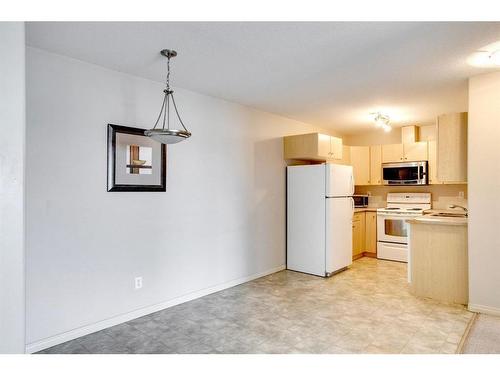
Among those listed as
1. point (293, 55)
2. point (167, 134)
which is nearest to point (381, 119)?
point (293, 55)

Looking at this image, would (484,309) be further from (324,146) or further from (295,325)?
(324,146)

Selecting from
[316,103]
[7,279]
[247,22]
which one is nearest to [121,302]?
[7,279]

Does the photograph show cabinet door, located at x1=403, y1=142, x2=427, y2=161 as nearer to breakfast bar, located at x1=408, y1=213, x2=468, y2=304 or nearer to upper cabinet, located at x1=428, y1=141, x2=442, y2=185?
upper cabinet, located at x1=428, y1=141, x2=442, y2=185

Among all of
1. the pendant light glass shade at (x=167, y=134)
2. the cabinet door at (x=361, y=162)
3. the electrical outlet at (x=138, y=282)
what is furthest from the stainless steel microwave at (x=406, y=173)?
the electrical outlet at (x=138, y=282)

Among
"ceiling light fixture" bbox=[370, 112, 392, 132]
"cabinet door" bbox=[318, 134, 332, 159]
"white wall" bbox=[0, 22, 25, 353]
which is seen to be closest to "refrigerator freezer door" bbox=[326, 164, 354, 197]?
"cabinet door" bbox=[318, 134, 332, 159]

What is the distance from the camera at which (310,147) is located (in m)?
4.62

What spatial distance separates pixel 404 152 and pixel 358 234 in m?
1.63

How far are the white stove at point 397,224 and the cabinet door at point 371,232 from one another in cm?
15

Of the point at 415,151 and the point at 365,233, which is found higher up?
the point at 415,151

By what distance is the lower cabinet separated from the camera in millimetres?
5656

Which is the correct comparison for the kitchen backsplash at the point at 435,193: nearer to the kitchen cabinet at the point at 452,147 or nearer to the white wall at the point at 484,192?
the kitchen cabinet at the point at 452,147
